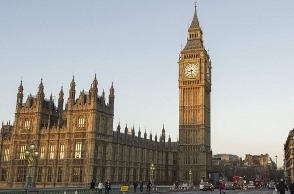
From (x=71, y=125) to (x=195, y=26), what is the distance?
2485 inches

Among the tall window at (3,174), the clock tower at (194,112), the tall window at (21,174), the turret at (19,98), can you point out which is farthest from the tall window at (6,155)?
the clock tower at (194,112)

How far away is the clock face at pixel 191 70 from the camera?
109 m

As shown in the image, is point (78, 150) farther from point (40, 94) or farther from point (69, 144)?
point (40, 94)

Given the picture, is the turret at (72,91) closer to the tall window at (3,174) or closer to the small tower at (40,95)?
the small tower at (40,95)

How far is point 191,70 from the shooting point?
110 m

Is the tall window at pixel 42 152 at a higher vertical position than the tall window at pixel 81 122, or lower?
lower

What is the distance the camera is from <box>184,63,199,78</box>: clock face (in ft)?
359

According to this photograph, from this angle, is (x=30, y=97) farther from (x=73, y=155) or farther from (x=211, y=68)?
(x=211, y=68)

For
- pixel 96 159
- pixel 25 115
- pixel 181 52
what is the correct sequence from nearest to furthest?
pixel 96 159 → pixel 25 115 → pixel 181 52

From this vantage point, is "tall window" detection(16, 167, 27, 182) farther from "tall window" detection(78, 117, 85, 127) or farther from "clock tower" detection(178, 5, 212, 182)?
"clock tower" detection(178, 5, 212, 182)

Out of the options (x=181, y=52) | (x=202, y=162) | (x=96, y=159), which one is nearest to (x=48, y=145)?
(x=96, y=159)

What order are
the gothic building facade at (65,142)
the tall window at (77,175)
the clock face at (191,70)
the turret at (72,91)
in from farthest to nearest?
the clock face at (191,70) → the turret at (72,91) → the gothic building facade at (65,142) → the tall window at (77,175)

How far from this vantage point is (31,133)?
2798 inches

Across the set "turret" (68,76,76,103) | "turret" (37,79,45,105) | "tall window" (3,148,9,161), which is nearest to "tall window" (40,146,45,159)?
"tall window" (3,148,9,161)
